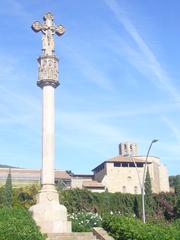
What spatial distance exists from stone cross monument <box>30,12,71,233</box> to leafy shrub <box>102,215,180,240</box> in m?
2.62

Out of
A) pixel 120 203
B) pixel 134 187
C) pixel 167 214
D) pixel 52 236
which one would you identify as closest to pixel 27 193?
pixel 120 203

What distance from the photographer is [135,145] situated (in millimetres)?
103812

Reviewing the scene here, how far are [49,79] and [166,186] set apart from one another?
72.2 meters

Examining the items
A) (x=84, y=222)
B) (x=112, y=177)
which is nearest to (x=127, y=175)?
(x=112, y=177)

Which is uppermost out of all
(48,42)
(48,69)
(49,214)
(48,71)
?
(48,42)

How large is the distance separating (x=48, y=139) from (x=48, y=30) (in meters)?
6.24

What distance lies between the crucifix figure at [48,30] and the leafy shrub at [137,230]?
31.7 ft

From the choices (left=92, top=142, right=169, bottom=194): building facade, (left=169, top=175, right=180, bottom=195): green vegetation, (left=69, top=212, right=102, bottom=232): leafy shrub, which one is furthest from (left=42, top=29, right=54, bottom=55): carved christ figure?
(left=92, top=142, right=169, bottom=194): building facade

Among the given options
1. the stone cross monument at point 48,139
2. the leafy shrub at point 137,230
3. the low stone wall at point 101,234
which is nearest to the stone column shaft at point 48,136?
the stone cross monument at point 48,139

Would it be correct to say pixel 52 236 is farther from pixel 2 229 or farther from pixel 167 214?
pixel 167 214

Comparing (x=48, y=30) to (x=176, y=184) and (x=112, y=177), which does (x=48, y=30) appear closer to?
(x=112, y=177)

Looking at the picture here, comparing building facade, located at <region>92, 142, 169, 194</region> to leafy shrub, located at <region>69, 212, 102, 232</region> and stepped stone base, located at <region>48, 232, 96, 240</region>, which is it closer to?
leafy shrub, located at <region>69, 212, 102, 232</region>

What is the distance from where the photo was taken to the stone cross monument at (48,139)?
1950 centimetres

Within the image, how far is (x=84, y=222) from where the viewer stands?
22547 mm
